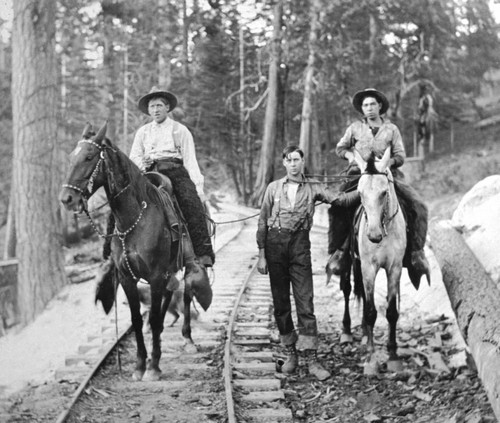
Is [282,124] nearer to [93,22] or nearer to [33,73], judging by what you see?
[93,22]

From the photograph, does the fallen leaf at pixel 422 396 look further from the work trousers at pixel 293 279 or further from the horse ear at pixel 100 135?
the horse ear at pixel 100 135

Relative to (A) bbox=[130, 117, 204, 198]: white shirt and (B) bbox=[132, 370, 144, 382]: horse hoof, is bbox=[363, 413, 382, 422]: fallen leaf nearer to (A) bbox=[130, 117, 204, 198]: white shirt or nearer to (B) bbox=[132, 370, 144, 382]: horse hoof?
(B) bbox=[132, 370, 144, 382]: horse hoof

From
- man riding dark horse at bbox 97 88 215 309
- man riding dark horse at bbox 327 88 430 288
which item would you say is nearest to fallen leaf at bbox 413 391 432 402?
man riding dark horse at bbox 327 88 430 288

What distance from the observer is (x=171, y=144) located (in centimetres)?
710

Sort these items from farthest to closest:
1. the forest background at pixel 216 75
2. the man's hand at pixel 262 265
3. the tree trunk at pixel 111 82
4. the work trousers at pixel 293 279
Answer: the tree trunk at pixel 111 82 → the forest background at pixel 216 75 → the man's hand at pixel 262 265 → the work trousers at pixel 293 279

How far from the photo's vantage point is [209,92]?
30391 mm

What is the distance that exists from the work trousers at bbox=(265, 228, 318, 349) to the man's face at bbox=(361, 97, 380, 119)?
6.16 feet

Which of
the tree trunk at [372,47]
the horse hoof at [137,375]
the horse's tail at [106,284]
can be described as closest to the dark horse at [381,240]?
the horse hoof at [137,375]

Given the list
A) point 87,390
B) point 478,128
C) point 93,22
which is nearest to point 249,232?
point 93,22

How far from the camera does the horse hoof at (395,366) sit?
6.66m

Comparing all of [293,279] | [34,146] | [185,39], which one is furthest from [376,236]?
[185,39]

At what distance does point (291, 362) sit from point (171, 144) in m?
3.06

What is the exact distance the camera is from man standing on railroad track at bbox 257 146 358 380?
664 cm

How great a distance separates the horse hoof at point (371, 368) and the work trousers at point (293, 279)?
25.1 inches
